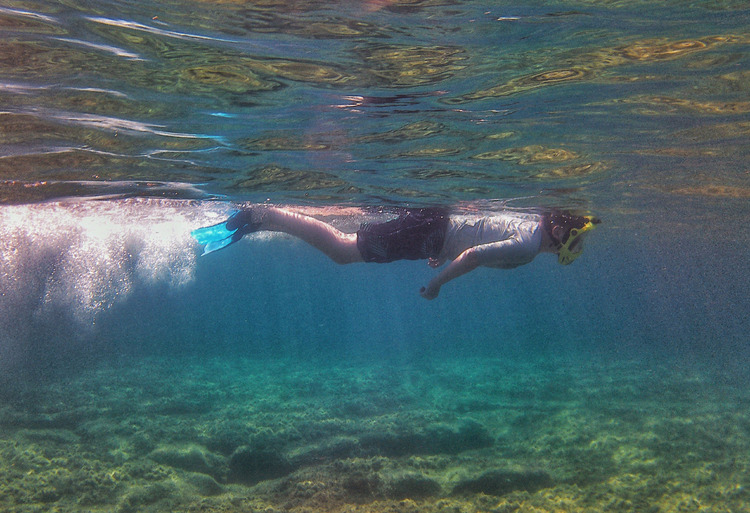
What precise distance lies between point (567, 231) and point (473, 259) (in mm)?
2274

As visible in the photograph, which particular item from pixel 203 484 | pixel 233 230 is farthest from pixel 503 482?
pixel 233 230

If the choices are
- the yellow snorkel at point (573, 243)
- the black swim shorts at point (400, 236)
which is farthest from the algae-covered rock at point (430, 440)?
the yellow snorkel at point (573, 243)

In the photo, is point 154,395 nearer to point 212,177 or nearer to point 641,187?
point 212,177

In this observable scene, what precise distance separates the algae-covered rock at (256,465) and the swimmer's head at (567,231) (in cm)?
750

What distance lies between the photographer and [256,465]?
10.3 meters

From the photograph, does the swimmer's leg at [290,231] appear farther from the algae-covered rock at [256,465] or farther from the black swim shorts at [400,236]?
the algae-covered rock at [256,465]

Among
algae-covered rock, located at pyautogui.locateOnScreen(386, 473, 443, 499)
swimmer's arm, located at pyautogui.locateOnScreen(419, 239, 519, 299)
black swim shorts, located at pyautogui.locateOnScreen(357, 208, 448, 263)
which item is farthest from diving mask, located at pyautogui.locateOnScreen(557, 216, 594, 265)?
algae-covered rock, located at pyautogui.locateOnScreen(386, 473, 443, 499)

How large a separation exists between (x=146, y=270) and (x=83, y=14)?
57.8 metres

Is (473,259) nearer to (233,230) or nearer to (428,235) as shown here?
(428,235)

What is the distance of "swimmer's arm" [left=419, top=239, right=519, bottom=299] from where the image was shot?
764 centimetres

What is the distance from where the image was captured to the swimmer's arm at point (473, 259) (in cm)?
764

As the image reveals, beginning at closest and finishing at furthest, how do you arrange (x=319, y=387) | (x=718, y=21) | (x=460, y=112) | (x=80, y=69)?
(x=718, y=21) < (x=80, y=69) < (x=460, y=112) < (x=319, y=387)

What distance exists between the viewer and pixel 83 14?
5.99 metres

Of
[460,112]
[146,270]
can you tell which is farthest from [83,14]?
[146,270]
